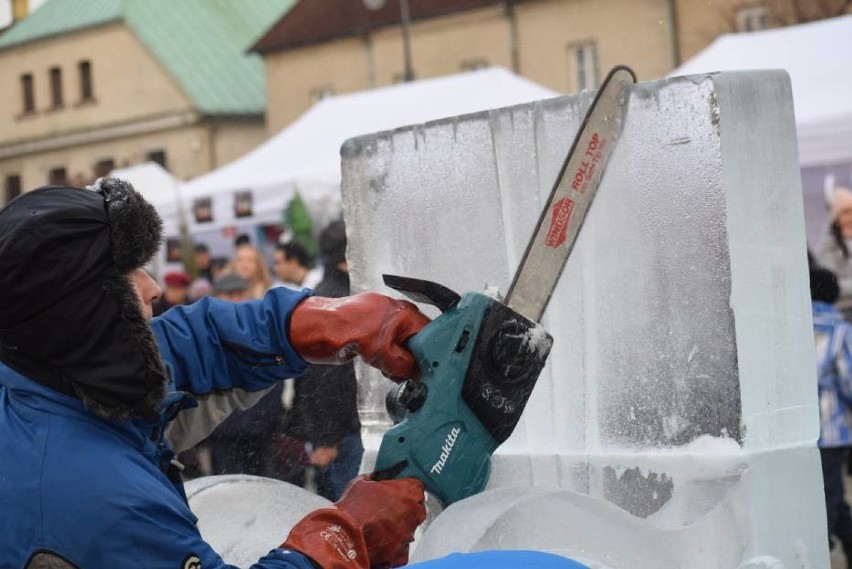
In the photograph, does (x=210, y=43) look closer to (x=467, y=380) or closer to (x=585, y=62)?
(x=585, y=62)

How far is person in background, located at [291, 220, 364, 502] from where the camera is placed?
2.96 metres

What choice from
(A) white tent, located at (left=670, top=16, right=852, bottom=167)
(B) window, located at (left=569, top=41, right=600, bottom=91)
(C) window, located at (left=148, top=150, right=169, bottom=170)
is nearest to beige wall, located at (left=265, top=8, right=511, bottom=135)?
(B) window, located at (left=569, top=41, right=600, bottom=91)

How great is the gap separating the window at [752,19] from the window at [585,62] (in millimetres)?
3101

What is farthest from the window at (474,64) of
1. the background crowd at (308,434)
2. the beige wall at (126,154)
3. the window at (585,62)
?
the background crowd at (308,434)

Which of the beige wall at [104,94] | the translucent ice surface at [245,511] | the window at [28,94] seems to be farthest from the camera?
the beige wall at [104,94]

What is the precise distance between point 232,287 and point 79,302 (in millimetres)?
4905

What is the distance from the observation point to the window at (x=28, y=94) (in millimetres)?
32875

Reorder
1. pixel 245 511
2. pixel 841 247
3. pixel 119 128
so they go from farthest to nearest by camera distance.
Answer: pixel 119 128
pixel 841 247
pixel 245 511

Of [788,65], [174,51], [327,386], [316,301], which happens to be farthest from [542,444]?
[174,51]

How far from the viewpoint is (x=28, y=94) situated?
34906 mm

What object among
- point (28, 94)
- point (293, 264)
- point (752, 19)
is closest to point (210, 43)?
point (28, 94)

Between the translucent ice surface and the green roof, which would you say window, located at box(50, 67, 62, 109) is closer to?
the green roof

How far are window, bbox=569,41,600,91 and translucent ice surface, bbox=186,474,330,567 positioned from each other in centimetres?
2386

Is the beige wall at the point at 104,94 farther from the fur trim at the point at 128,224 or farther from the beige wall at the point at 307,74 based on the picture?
the fur trim at the point at 128,224
